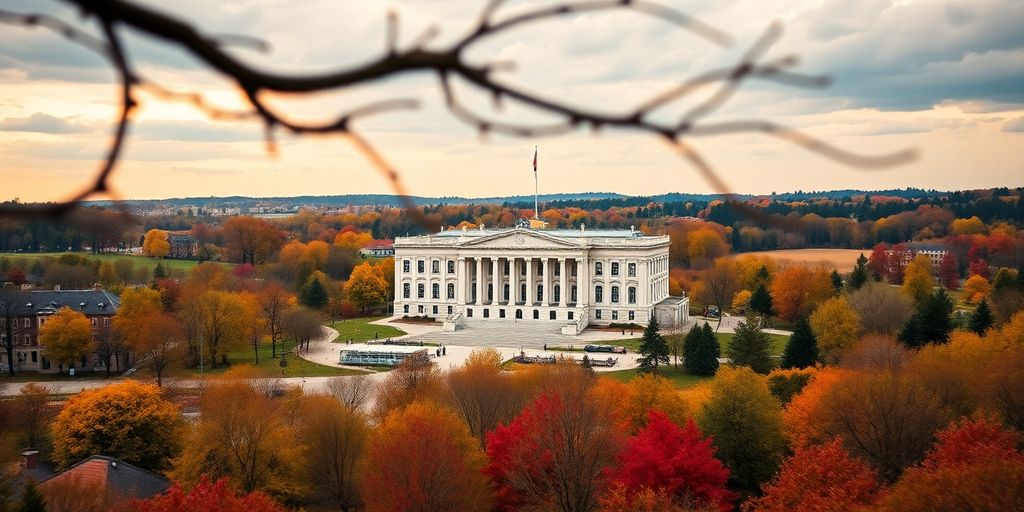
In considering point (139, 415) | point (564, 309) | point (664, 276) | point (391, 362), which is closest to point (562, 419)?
point (139, 415)

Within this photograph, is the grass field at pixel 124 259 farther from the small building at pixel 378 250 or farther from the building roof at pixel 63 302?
the building roof at pixel 63 302

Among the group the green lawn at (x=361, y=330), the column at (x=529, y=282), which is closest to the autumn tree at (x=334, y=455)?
the green lawn at (x=361, y=330)

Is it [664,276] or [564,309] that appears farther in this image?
[664,276]

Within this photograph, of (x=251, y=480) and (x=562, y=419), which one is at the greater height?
(x=562, y=419)

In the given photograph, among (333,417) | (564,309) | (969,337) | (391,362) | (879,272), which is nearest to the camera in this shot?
(333,417)

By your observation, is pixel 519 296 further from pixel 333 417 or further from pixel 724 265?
pixel 333 417

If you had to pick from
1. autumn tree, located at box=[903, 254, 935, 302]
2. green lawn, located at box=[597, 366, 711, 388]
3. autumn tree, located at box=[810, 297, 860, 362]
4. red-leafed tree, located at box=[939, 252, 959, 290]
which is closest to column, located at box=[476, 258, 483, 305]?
green lawn, located at box=[597, 366, 711, 388]
